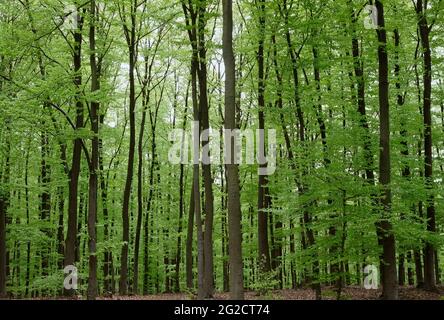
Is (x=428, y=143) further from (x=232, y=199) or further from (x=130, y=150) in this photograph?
(x=130, y=150)

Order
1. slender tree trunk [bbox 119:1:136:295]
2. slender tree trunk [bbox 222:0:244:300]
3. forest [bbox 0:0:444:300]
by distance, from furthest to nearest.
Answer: slender tree trunk [bbox 119:1:136:295], forest [bbox 0:0:444:300], slender tree trunk [bbox 222:0:244:300]

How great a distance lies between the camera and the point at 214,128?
31484mm

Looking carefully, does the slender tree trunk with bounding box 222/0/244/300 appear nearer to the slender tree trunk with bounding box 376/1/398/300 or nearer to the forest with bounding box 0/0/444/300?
the forest with bounding box 0/0/444/300

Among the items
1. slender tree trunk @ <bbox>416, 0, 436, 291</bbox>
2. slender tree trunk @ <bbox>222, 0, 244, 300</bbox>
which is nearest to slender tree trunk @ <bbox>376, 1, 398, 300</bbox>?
slender tree trunk @ <bbox>416, 0, 436, 291</bbox>

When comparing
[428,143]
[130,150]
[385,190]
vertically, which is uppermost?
[130,150]

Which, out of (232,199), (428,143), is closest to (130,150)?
(232,199)

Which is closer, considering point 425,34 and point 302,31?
point 302,31

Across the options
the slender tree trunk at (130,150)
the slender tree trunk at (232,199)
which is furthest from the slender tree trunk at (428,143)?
the slender tree trunk at (130,150)

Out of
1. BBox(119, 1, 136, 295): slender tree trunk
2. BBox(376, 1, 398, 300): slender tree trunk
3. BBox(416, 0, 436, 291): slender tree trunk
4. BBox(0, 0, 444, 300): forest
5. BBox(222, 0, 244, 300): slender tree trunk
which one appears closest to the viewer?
BBox(222, 0, 244, 300): slender tree trunk

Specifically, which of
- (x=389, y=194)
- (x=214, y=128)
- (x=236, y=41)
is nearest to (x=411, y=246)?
(x=389, y=194)

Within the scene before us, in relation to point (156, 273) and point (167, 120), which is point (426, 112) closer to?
point (167, 120)

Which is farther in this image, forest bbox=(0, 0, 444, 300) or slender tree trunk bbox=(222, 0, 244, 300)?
forest bbox=(0, 0, 444, 300)
